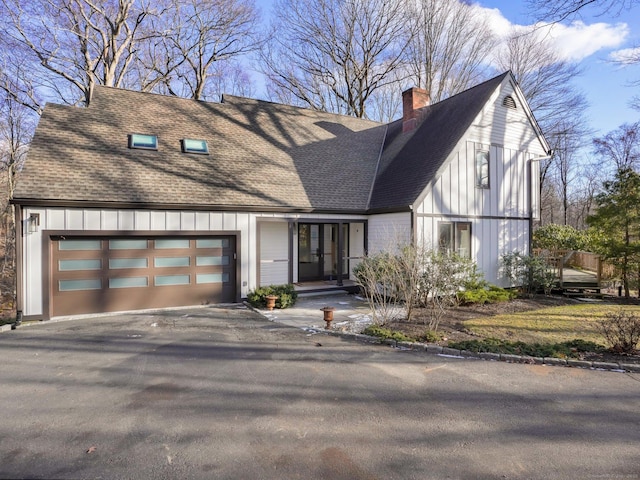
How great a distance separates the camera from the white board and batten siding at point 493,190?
1154 cm

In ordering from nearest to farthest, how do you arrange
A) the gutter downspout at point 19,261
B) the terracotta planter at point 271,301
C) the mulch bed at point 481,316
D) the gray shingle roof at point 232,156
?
the mulch bed at point 481,316
the gutter downspout at point 19,261
the gray shingle roof at point 232,156
the terracotta planter at point 271,301

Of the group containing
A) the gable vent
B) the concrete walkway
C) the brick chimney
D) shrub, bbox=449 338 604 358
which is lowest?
the concrete walkway

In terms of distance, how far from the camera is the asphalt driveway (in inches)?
126


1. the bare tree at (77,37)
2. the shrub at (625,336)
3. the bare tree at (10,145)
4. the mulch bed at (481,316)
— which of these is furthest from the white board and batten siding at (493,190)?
the bare tree at (10,145)

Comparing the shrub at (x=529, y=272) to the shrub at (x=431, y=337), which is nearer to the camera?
the shrub at (x=431, y=337)

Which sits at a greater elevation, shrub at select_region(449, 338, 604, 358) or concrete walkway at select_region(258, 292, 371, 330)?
shrub at select_region(449, 338, 604, 358)

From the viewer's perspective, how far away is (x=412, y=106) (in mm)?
15109

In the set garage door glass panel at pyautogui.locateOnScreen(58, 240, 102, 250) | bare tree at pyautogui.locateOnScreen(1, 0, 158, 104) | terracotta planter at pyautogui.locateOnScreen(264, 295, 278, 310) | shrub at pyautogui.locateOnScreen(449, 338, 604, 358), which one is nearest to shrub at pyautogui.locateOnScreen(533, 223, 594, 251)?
shrub at pyautogui.locateOnScreen(449, 338, 604, 358)

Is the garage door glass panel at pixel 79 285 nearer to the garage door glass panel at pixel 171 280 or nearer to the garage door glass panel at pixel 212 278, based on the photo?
the garage door glass panel at pixel 171 280

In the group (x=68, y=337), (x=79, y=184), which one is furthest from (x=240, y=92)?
(x=68, y=337)

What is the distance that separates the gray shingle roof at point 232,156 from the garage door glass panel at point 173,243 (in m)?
1.10

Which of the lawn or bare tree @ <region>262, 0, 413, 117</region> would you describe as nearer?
the lawn

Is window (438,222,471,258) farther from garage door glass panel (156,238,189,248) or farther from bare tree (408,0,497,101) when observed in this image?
bare tree (408,0,497,101)

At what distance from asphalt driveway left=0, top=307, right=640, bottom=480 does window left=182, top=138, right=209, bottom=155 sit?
718cm
